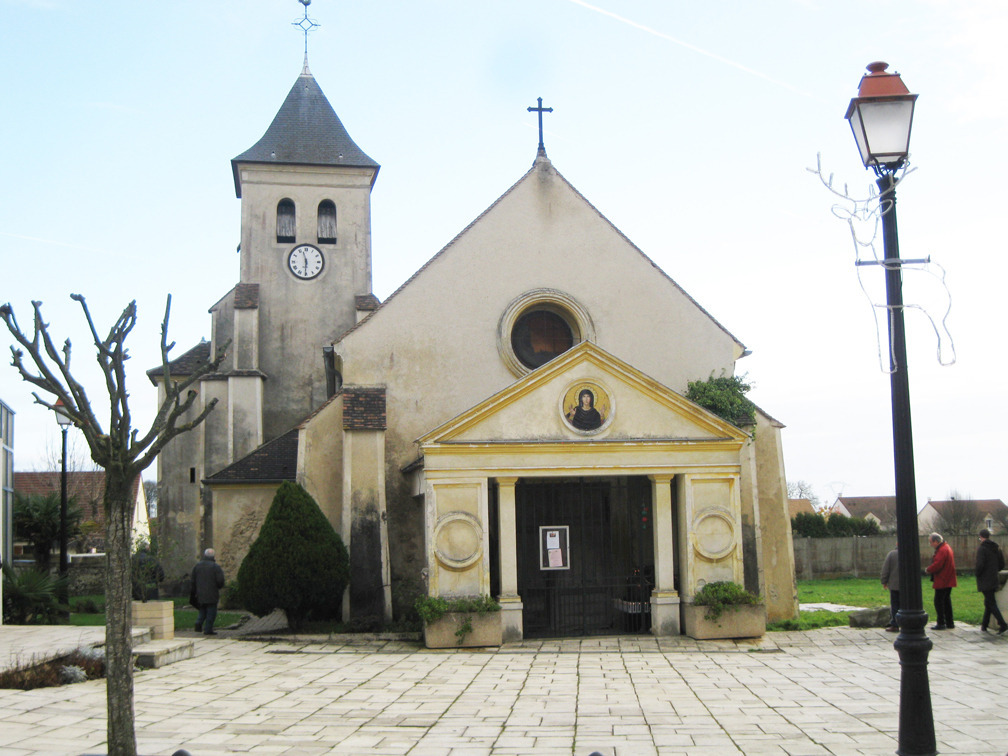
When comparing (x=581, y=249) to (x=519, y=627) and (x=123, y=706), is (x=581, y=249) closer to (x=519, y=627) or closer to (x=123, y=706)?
(x=519, y=627)

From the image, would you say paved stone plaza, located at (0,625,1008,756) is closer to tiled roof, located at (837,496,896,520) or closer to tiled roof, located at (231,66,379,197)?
tiled roof, located at (231,66,379,197)

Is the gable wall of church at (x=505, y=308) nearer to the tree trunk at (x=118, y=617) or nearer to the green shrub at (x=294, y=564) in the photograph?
the green shrub at (x=294, y=564)

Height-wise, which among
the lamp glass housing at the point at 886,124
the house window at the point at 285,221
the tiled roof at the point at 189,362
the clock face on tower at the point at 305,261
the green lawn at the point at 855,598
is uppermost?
the house window at the point at 285,221

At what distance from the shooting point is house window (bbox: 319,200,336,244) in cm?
3278

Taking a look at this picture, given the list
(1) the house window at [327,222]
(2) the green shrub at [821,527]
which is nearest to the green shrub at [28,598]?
(1) the house window at [327,222]

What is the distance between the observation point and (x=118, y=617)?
736 centimetres

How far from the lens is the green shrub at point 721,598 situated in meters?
16.7

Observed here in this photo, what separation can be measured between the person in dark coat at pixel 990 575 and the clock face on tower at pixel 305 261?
2262 centimetres

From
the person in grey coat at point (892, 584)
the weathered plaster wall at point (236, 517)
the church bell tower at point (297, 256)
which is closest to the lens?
the person in grey coat at point (892, 584)

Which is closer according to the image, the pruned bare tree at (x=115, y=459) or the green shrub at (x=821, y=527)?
the pruned bare tree at (x=115, y=459)

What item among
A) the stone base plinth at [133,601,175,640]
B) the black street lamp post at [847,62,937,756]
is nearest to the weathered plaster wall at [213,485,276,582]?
the stone base plinth at [133,601,175,640]

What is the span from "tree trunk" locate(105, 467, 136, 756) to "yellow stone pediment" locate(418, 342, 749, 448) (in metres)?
9.51

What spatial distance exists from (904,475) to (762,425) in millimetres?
13425

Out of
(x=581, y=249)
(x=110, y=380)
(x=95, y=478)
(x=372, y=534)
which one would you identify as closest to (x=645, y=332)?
(x=581, y=249)
